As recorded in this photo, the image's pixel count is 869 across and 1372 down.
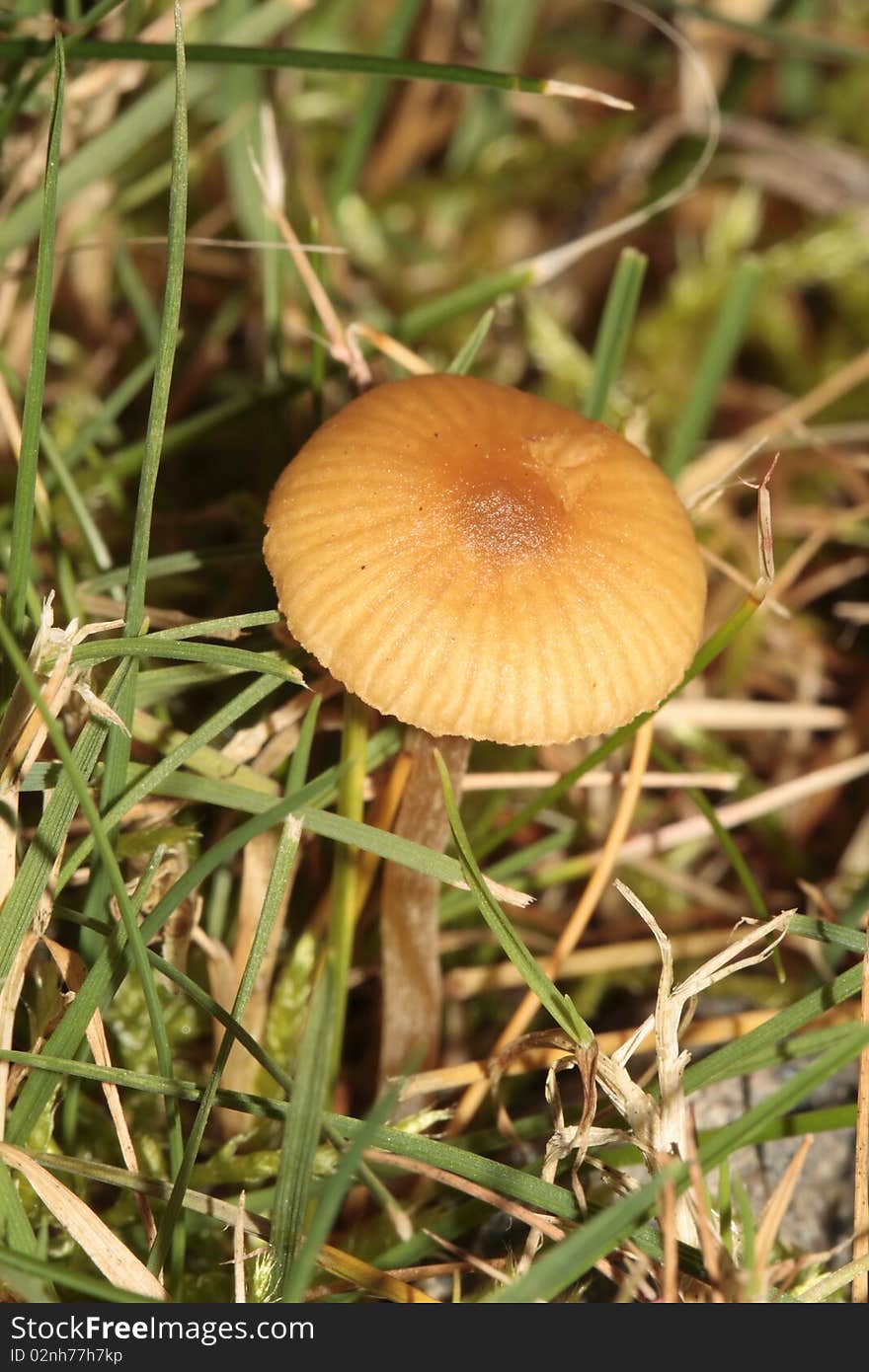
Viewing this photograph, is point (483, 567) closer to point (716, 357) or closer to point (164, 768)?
point (164, 768)

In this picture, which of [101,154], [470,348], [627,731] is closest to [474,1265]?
[627,731]

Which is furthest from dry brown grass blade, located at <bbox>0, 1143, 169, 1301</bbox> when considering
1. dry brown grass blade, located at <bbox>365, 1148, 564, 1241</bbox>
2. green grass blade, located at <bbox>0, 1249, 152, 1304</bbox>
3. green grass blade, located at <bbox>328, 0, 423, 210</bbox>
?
green grass blade, located at <bbox>328, 0, 423, 210</bbox>

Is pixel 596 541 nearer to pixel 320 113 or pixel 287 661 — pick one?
pixel 287 661

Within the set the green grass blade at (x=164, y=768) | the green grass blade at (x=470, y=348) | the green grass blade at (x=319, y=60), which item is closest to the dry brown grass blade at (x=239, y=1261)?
the green grass blade at (x=164, y=768)

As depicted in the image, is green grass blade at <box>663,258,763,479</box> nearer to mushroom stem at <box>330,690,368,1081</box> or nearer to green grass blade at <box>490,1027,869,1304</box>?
mushroom stem at <box>330,690,368,1081</box>

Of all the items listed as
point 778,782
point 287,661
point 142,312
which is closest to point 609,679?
point 287,661

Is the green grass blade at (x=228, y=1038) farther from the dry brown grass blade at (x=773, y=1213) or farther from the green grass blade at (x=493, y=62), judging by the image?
the green grass blade at (x=493, y=62)
